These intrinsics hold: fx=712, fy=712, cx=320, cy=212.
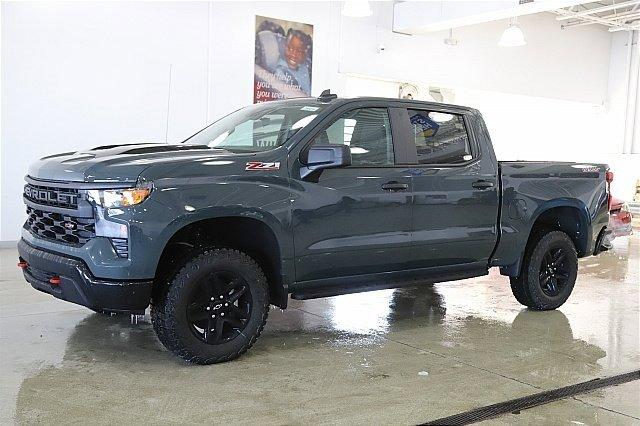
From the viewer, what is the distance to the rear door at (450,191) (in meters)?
5.02

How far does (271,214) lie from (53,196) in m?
1.28

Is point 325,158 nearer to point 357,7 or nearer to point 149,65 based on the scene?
point 357,7

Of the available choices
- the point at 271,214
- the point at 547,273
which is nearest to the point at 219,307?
the point at 271,214

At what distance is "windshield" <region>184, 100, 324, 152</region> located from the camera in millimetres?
4668

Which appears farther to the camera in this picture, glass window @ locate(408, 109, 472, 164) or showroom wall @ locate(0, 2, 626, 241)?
showroom wall @ locate(0, 2, 626, 241)

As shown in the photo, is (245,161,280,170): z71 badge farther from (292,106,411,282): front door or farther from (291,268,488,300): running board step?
(291,268,488,300): running board step

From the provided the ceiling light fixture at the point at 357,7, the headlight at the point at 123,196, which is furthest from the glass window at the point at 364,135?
the ceiling light fixture at the point at 357,7

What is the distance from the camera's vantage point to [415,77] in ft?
44.3

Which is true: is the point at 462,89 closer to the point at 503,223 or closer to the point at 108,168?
the point at 503,223

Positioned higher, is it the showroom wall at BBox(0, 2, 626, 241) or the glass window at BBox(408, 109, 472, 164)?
the showroom wall at BBox(0, 2, 626, 241)

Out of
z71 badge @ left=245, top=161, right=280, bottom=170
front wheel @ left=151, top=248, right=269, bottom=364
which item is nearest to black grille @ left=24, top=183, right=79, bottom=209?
front wheel @ left=151, top=248, right=269, bottom=364

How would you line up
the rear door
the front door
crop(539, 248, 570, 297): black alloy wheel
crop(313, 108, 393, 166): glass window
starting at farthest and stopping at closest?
crop(539, 248, 570, 297): black alloy wheel, the rear door, crop(313, 108, 393, 166): glass window, the front door

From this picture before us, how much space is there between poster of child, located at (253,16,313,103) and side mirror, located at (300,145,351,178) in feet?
22.8

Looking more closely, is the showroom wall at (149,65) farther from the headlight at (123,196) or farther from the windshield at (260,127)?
the headlight at (123,196)
